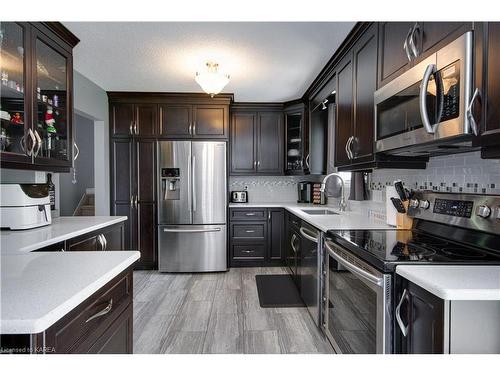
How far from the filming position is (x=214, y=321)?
2.36 m

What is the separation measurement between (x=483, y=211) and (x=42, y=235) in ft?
8.01

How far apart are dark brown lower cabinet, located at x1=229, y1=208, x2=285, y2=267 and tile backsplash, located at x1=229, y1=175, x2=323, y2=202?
63cm

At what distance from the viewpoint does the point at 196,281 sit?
11.0 feet

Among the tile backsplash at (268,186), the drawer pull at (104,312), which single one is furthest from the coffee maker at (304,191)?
the drawer pull at (104,312)

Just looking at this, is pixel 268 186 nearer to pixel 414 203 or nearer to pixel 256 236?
pixel 256 236

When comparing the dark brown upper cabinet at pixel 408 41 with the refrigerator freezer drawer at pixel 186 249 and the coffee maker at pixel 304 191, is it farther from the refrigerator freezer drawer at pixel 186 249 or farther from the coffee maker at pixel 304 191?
the refrigerator freezer drawer at pixel 186 249

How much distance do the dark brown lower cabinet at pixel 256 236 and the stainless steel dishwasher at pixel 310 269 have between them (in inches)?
42.8

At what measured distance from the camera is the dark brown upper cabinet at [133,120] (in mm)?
3678

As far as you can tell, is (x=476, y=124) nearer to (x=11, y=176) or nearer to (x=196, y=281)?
(x=11, y=176)

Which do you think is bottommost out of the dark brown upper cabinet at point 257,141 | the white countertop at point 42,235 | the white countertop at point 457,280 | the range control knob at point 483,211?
the white countertop at point 42,235

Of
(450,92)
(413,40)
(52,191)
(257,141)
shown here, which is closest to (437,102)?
(450,92)

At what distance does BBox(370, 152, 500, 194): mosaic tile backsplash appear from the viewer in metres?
1.33

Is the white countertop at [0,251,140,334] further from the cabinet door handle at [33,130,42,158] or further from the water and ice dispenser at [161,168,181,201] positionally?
the water and ice dispenser at [161,168,181,201]

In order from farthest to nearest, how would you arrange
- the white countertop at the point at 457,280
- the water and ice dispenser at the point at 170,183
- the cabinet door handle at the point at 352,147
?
the water and ice dispenser at the point at 170,183 → the cabinet door handle at the point at 352,147 → the white countertop at the point at 457,280
